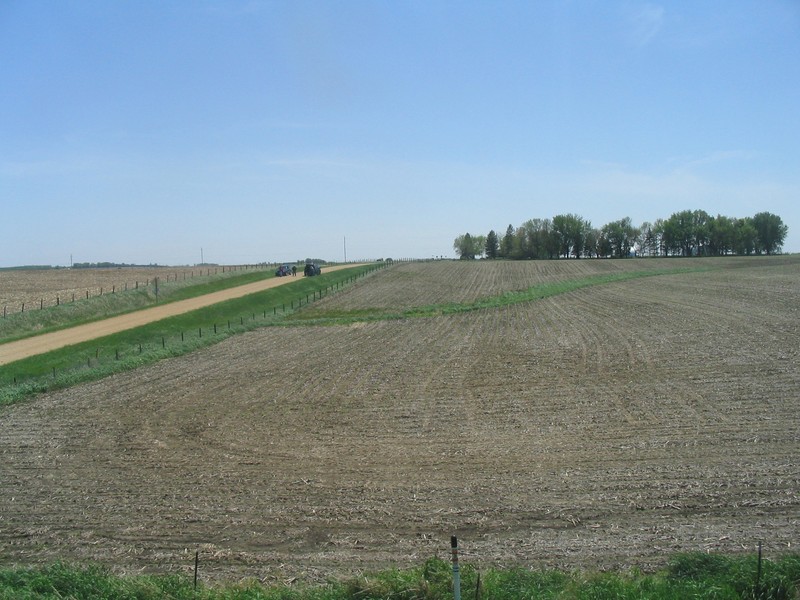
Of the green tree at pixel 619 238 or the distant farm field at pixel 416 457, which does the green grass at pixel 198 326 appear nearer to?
the distant farm field at pixel 416 457

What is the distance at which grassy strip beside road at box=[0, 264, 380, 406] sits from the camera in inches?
1025

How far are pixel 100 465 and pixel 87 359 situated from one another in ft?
56.3

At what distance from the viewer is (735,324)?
→ 33.0 meters

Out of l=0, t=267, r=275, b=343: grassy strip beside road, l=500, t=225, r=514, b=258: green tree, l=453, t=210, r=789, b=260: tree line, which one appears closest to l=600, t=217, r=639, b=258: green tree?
l=453, t=210, r=789, b=260: tree line

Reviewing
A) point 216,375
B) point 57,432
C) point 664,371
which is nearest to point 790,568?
point 664,371

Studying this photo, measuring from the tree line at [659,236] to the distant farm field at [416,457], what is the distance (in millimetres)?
120038

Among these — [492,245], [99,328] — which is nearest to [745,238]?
[492,245]

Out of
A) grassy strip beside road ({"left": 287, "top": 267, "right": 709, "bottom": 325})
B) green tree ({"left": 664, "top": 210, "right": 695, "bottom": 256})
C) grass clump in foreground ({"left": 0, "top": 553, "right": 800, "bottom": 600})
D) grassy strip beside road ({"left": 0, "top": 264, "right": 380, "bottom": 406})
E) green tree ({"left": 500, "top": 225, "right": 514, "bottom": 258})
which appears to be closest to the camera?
grass clump in foreground ({"left": 0, "top": 553, "right": 800, "bottom": 600})

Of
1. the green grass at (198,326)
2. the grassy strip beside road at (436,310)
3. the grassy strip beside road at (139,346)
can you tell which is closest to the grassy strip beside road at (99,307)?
the green grass at (198,326)

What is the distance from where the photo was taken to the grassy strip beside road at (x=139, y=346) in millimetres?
26047

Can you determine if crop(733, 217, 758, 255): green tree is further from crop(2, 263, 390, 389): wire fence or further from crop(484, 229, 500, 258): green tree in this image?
crop(2, 263, 390, 389): wire fence

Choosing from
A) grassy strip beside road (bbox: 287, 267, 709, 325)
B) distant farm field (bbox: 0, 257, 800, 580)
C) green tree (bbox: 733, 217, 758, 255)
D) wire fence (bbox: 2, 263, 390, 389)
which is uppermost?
green tree (bbox: 733, 217, 758, 255)

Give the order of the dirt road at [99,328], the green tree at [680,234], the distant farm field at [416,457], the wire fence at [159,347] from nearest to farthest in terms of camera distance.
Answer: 1. the distant farm field at [416,457]
2. the wire fence at [159,347]
3. the dirt road at [99,328]
4. the green tree at [680,234]

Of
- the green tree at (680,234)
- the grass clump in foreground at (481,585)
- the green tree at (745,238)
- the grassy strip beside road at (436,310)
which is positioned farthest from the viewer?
the green tree at (680,234)
